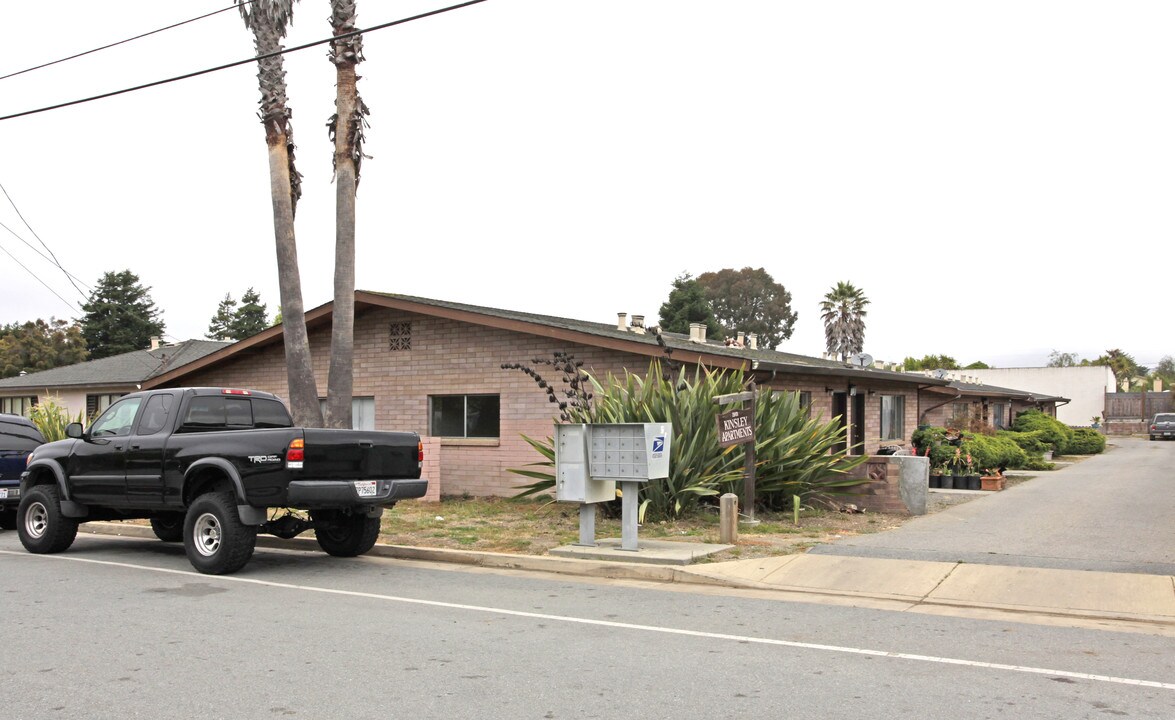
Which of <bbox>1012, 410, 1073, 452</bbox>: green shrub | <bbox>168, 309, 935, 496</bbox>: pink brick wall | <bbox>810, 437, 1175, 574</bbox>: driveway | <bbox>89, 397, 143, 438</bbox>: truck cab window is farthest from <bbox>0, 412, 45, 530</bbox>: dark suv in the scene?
<bbox>1012, 410, 1073, 452</bbox>: green shrub

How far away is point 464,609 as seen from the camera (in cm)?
859

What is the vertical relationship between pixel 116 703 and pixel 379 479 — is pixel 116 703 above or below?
below

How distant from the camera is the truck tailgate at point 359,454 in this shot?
1015 centimetres

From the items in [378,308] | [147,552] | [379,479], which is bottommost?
[147,552]

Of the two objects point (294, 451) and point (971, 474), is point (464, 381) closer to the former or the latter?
point (294, 451)

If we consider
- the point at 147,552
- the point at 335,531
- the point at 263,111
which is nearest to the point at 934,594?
the point at 335,531

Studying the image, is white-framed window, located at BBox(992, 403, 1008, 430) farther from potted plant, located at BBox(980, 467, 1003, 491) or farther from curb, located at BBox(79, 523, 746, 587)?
curb, located at BBox(79, 523, 746, 587)

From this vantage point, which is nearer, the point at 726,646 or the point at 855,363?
the point at 726,646

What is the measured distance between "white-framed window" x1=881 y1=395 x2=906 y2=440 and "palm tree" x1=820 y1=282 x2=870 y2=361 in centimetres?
3658

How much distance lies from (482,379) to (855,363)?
9.45m

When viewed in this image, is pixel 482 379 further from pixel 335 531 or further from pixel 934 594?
pixel 934 594

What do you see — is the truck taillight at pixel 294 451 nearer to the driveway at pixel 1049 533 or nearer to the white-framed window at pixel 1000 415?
the driveway at pixel 1049 533

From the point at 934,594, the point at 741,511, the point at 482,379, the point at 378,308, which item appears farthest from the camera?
the point at 378,308

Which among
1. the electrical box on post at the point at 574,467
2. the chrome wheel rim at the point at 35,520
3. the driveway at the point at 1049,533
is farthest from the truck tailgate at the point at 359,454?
the driveway at the point at 1049,533
